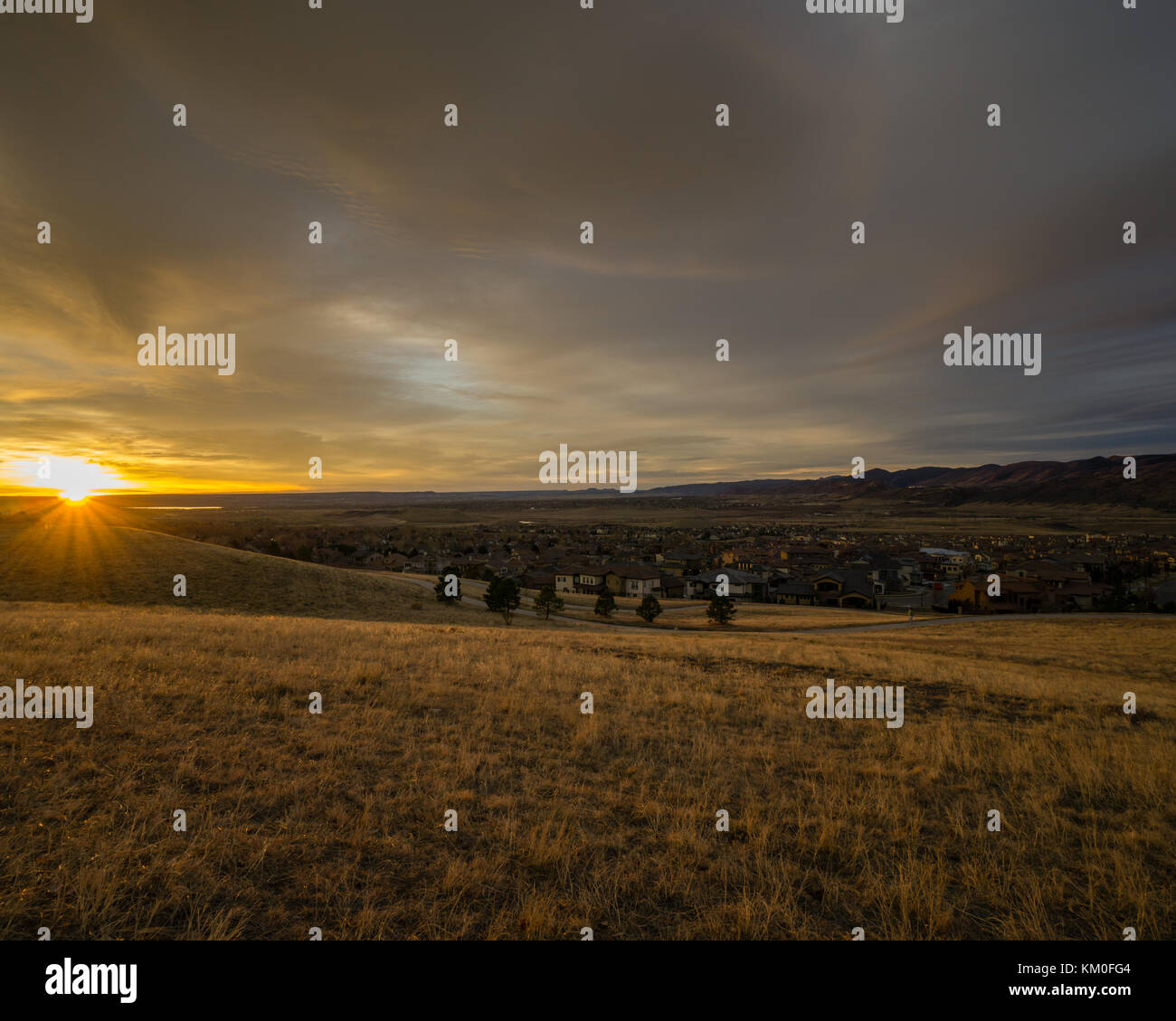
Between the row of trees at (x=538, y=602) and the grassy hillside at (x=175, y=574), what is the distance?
5.05 feet

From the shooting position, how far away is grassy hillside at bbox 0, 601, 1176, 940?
4.28 metres

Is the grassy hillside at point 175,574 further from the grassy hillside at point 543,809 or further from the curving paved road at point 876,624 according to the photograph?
the grassy hillside at point 543,809

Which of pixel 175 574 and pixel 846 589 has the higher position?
pixel 175 574

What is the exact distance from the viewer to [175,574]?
36125 millimetres

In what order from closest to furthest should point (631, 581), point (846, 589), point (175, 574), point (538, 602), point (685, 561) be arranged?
point (175, 574), point (538, 602), point (846, 589), point (631, 581), point (685, 561)

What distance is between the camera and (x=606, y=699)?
36.6 ft

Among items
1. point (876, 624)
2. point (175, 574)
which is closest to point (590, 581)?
point (876, 624)

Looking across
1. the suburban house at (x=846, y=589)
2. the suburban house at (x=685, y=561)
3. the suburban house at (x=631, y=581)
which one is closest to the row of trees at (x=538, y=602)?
the suburban house at (x=631, y=581)

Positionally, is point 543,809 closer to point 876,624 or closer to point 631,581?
point 876,624

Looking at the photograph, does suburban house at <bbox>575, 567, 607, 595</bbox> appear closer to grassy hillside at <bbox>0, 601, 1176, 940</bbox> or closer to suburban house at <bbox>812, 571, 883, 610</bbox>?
suburban house at <bbox>812, 571, 883, 610</bbox>

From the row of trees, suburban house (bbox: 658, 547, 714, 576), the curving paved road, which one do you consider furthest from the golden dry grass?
suburban house (bbox: 658, 547, 714, 576)

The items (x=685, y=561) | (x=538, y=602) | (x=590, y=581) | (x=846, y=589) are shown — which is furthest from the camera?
(x=685, y=561)

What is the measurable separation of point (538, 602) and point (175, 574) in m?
25.9
